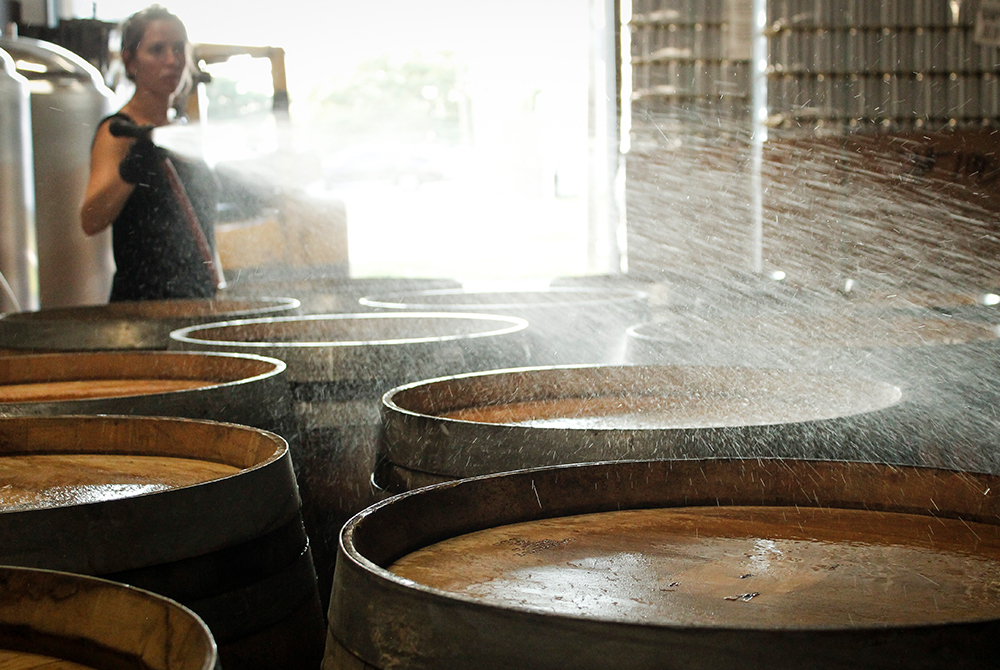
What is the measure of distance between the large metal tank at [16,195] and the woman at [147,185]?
1.10 metres

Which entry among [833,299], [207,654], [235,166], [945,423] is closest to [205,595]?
[207,654]

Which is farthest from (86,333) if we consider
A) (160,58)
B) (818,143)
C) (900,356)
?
(818,143)

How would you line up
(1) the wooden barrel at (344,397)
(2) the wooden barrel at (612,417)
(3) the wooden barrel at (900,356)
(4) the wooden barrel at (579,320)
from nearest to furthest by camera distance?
(2) the wooden barrel at (612,417), (3) the wooden barrel at (900,356), (1) the wooden barrel at (344,397), (4) the wooden barrel at (579,320)

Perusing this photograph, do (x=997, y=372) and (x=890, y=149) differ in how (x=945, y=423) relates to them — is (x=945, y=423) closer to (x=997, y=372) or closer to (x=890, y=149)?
(x=997, y=372)

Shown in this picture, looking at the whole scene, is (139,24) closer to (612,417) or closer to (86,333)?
(86,333)

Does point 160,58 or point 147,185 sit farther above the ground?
point 160,58

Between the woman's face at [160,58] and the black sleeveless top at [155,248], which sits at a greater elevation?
the woman's face at [160,58]

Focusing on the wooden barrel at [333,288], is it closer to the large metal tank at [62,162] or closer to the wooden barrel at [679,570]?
the large metal tank at [62,162]

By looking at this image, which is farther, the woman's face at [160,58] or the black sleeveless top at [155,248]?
the black sleeveless top at [155,248]

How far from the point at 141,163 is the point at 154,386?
180cm

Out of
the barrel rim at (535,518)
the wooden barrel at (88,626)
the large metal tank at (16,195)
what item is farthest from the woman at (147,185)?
the wooden barrel at (88,626)

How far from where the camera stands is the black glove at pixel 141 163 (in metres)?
3.69

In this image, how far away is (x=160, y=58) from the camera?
3.70 metres

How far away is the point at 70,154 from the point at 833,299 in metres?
4.27
